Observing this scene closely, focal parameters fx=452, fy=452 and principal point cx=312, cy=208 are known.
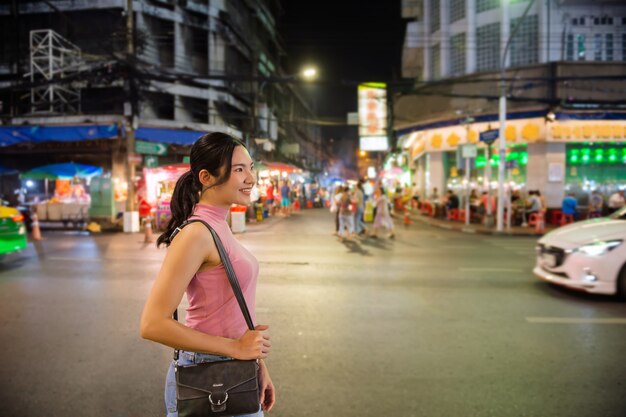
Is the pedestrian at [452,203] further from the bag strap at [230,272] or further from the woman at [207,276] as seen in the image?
the bag strap at [230,272]

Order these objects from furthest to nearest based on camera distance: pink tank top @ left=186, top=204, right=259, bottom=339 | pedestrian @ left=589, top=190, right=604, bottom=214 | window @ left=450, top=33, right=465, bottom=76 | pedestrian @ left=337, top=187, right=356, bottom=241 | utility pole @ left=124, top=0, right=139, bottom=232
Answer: window @ left=450, top=33, right=465, bottom=76
pedestrian @ left=589, top=190, right=604, bottom=214
utility pole @ left=124, top=0, right=139, bottom=232
pedestrian @ left=337, top=187, right=356, bottom=241
pink tank top @ left=186, top=204, right=259, bottom=339

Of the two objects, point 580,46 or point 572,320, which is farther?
point 580,46

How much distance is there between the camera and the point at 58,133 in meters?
22.0

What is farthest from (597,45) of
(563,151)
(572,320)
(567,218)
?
(572,320)

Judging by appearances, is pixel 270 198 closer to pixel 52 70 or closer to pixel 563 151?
pixel 52 70

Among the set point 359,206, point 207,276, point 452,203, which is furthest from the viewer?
point 452,203

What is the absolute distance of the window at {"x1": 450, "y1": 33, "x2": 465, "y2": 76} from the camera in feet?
82.6

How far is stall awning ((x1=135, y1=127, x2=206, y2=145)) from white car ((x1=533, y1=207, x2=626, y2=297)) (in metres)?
19.5

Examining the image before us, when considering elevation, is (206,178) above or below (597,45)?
below

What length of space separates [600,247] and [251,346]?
283 inches

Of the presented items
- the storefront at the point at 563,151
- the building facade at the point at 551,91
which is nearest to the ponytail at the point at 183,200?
the building facade at the point at 551,91

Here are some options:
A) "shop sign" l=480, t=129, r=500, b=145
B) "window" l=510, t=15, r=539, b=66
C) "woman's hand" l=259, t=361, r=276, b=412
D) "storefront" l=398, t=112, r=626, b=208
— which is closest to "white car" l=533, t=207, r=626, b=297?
"woman's hand" l=259, t=361, r=276, b=412

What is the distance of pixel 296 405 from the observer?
Result: 3850 mm

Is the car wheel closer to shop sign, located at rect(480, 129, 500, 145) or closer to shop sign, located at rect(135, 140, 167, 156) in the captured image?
shop sign, located at rect(480, 129, 500, 145)
